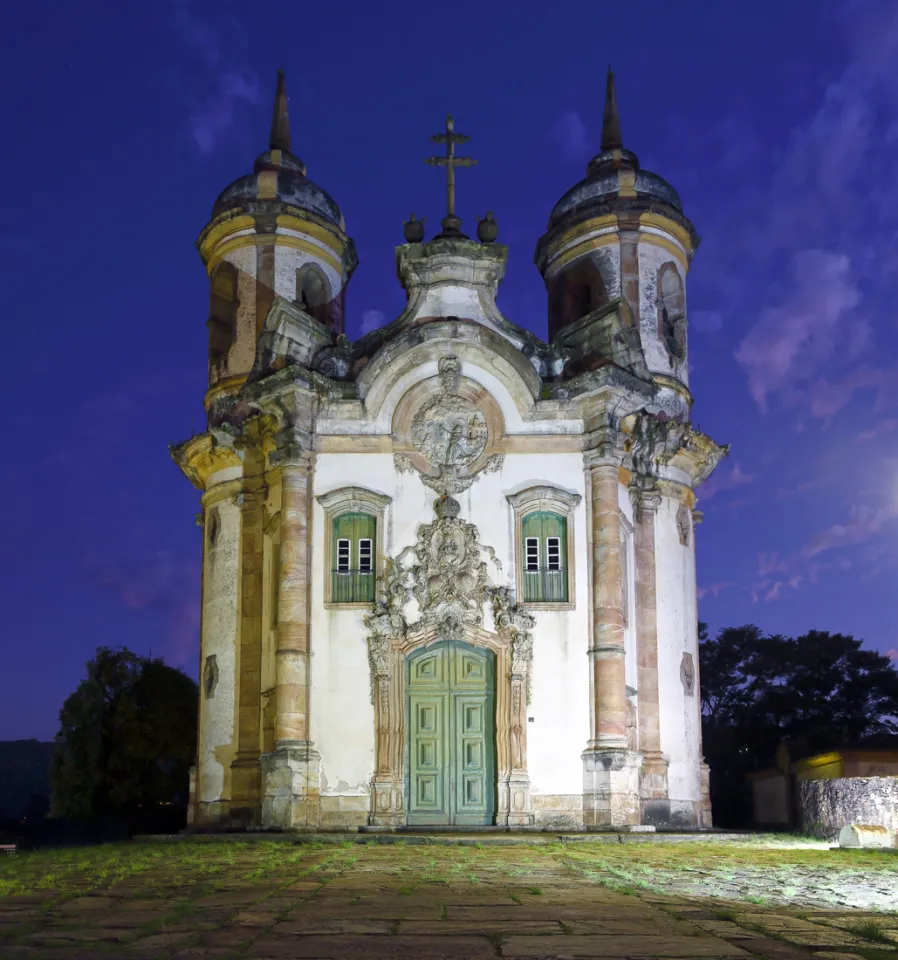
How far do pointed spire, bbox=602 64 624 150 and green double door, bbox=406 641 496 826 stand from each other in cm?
1491

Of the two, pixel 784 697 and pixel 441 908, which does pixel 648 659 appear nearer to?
pixel 441 908

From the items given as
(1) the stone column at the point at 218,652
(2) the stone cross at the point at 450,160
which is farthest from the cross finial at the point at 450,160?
(1) the stone column at the point at 218,652

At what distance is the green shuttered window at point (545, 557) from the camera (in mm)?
23750

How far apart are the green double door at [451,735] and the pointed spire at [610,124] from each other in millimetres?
14911

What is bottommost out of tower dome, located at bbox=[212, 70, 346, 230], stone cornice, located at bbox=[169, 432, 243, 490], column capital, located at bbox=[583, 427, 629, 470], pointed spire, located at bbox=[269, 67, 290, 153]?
column capital, located at bbox=[583, 427, 629, 470]

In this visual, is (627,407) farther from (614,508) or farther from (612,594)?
(612,594)

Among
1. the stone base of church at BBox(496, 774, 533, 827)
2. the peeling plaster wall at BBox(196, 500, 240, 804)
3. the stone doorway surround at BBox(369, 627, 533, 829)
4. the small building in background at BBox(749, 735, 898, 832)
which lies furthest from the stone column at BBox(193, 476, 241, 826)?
the small building in background at BBox(749, 735, 898, 832)

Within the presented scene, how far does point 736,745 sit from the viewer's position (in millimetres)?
45625

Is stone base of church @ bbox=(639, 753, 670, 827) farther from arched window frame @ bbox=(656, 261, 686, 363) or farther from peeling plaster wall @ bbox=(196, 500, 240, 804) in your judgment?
arched window frame @ bbox=(656, 261, 686, 363)

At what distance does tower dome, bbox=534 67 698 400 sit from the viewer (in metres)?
29.2

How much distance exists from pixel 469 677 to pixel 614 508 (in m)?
4.05

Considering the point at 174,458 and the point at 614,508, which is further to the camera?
the point at 174,458

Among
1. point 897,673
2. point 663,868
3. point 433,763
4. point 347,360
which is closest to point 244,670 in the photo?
point 433,763

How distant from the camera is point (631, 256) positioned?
29.5m
